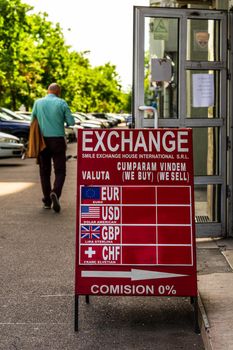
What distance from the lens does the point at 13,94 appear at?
4450 centimetres

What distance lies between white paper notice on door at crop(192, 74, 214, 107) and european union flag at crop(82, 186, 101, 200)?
126 inches

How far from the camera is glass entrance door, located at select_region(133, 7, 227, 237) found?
8102mm

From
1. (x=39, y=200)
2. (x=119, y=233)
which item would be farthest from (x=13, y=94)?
(x=119, y=233)

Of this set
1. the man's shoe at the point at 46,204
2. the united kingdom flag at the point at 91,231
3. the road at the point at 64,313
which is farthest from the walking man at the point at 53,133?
the united kingdom flag at the point at 91,231

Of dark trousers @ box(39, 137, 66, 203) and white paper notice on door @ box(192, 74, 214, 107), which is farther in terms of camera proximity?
dark trousers @ box(39, 137, 66, 203)

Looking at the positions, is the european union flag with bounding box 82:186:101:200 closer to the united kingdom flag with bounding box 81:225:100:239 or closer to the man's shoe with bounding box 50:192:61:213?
the united kingdom flag with bounding box 81:225:100:239

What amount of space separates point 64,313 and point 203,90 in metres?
3.48

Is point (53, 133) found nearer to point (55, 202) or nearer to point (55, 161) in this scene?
point (55, 161)

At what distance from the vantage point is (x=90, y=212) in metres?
5.45

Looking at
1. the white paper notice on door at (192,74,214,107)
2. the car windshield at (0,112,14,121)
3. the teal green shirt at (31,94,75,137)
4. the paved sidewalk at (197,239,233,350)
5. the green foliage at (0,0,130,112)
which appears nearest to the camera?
the paved sidewalk at (197,239,233,350)

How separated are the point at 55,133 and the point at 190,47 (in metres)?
3.16

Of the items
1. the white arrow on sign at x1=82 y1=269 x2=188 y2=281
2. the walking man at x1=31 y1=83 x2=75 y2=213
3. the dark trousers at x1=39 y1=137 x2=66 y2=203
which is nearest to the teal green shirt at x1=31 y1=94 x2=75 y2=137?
the walking man at x1=31 y1=83 x2=75 y2=213

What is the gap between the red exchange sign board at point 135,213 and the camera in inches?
212

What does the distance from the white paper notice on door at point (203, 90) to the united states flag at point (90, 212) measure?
326cm
